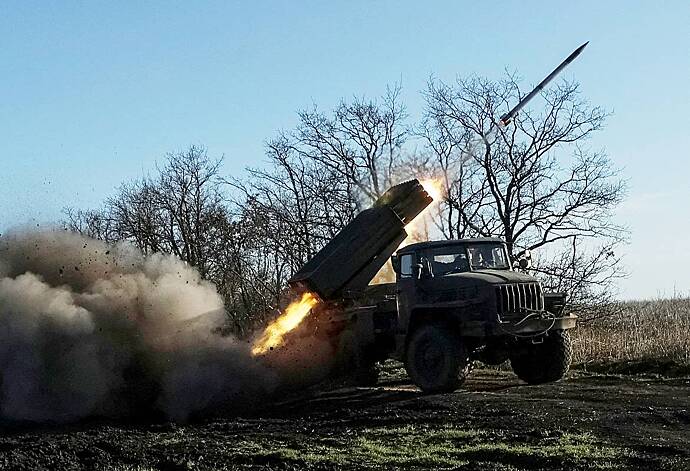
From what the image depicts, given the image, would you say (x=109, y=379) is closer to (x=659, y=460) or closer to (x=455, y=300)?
(x=455, y=300)

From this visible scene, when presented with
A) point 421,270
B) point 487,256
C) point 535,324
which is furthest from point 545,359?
point 421,270

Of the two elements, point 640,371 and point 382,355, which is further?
point 640,371

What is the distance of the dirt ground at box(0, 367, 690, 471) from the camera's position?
10.9 metres

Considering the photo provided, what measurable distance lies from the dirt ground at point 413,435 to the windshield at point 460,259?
91.4 inches

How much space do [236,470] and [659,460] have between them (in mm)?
4792

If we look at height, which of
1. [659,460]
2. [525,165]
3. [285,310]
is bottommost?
[659,460]

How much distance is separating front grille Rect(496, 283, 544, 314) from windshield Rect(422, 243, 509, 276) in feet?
3.96

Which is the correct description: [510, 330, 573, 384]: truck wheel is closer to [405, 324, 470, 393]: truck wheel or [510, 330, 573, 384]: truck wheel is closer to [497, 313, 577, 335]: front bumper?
[497, 313, 577, 335]: front bumper

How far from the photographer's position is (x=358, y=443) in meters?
12.3

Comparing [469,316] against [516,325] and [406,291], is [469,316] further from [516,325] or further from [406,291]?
[406,291]

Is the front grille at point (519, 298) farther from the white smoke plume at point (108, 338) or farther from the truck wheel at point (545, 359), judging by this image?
the white smoke plume at point (108, 338)

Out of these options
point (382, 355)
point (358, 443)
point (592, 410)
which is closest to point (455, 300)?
point (382, 355)

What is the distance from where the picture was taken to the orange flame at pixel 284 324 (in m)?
19.3

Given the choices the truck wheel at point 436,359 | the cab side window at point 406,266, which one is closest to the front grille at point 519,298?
the truck wheel at point 436,359
